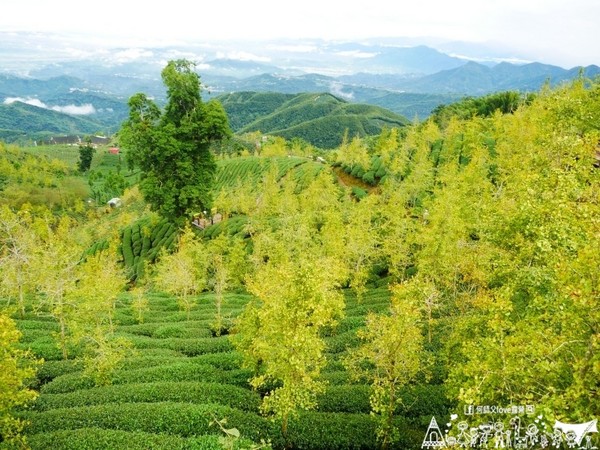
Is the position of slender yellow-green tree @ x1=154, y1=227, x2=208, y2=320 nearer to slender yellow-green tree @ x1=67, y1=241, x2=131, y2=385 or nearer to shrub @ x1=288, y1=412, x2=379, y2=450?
slender yellow-green tree @ x1=67, y1=241, x2=131, y2=385

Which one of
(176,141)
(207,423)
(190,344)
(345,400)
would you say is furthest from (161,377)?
(176,141)

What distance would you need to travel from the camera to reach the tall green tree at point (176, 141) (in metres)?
47.6

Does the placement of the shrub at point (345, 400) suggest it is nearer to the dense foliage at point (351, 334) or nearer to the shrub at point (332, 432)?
the dense foliage at point (351, 334)

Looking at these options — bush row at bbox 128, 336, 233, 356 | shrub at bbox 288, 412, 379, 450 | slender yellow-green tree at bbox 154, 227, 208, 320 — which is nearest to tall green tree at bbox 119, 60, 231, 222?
slender yellow-green tree at bbox 154, 227, 208, 320

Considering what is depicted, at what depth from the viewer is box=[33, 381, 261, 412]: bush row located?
76.9 feet

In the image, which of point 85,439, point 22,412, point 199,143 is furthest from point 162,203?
point 85,439

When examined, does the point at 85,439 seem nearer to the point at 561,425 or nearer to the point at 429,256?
the point at 561,425

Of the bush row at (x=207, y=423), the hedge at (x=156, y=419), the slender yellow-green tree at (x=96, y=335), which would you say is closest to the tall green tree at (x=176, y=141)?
the slender yellow-green tree at (x=96, y=335)

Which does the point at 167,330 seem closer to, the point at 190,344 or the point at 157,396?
the point at 190,344

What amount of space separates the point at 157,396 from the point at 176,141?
106ft

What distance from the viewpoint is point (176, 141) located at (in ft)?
159

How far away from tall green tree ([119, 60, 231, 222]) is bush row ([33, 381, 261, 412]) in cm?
2888

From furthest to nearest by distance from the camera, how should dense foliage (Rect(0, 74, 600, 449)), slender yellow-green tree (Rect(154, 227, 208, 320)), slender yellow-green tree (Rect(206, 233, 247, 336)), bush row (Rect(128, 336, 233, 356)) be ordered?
slender yellow-green tree (Rect(206, 233, 247, 336)) < slender yellow-green tree (Rect(154, 227, 208, 320)) < bush row (Rect(128, 336, 233, 356)) < dense foliage (Rect(0, 74, 600, 449))

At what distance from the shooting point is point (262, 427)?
21.2 meters
